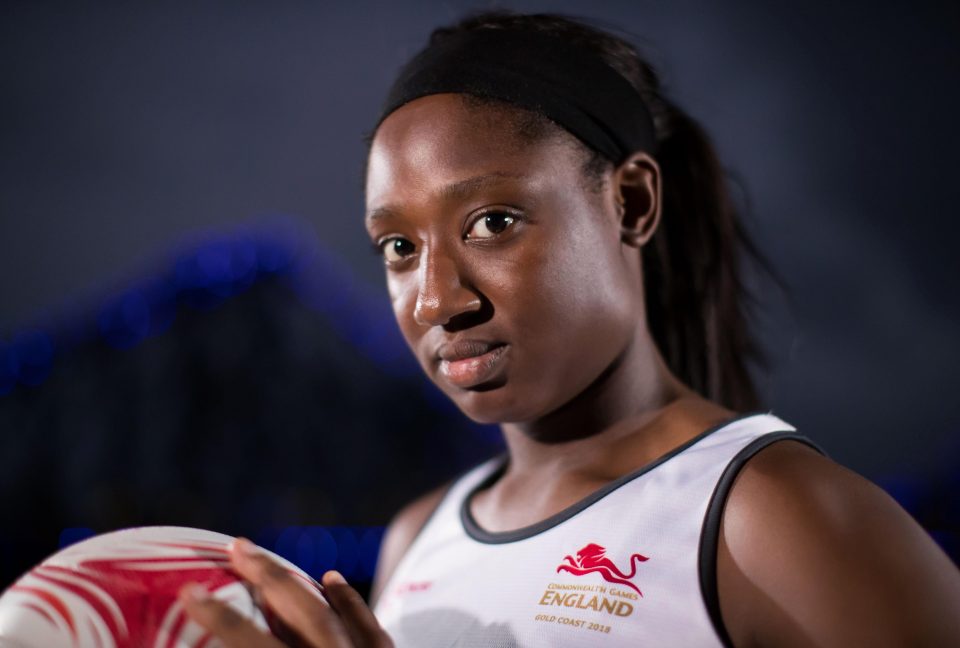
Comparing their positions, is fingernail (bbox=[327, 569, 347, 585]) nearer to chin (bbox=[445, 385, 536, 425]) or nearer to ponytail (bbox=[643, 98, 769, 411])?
chin (bbox=[445, 385, 536, 425])

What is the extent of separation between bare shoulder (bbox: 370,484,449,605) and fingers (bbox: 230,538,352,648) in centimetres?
75

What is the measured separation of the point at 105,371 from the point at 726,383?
66.1 ft

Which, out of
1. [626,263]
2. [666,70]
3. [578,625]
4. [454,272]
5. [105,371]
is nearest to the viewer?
[578,625]

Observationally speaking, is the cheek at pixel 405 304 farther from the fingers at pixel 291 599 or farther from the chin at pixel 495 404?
the fingers at pixel 291 599

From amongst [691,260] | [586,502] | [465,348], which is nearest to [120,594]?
[465,348]

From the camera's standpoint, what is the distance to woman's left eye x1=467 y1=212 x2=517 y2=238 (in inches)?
47.1

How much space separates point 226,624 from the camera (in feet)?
2.82

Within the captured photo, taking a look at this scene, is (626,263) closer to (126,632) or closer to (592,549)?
(592,549)

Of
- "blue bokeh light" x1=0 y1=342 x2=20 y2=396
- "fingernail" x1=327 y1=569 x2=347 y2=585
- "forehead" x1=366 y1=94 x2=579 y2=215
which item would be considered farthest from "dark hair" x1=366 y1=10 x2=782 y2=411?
"blue bokeh light" x1=0 y1=342 x2=20 y2=396

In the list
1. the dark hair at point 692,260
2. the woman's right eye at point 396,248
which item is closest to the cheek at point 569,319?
the woman's right eye at point 396,248

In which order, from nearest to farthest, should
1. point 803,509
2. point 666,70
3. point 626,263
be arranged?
point 803,509 < point 626,263 < point 666,70

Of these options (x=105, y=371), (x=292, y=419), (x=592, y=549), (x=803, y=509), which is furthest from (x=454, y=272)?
(x=292, y=419)

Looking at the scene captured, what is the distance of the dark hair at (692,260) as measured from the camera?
5.22 ft

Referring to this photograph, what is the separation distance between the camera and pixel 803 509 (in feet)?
3.24
